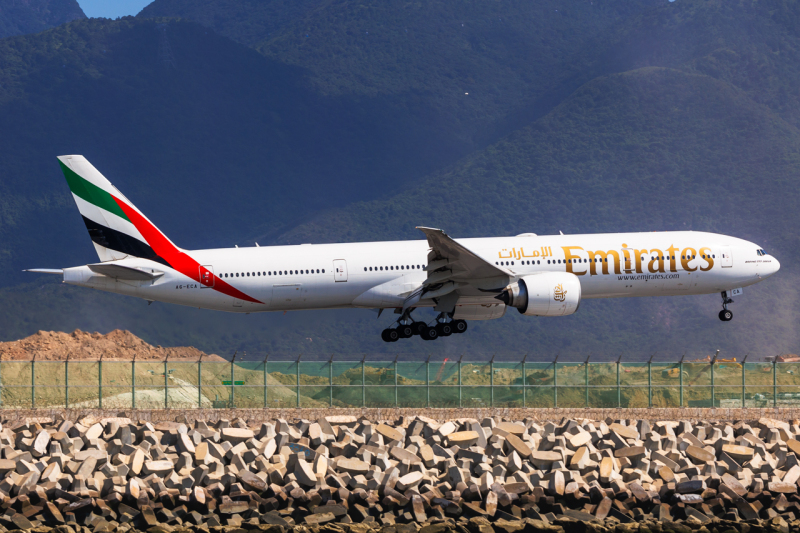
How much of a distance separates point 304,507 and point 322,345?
393 ft

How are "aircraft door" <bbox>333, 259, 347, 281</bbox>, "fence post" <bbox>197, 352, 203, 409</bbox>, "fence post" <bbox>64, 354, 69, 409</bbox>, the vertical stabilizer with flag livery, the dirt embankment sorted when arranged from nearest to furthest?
"fence post" <bbox>197, 352, 203, 409</bbox>
"fence post" <bbox>64, 354, 69, 409</bbox>
"aircraft door" <bbox>333, 259, 347, 281</bbox>
the vertical stabilizer with flag livery
the dirt embankment

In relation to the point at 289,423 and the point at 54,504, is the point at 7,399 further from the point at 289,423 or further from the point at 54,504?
the point at 289,423

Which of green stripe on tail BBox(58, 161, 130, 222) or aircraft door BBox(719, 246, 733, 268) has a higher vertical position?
green stripe on tail BBox(58, 161, 130, 222)

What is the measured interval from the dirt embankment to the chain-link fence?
18724 millimetres

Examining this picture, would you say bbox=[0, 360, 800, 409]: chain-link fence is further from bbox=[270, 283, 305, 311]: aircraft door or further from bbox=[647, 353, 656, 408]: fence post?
bbox=[270, 283, 305, 311]: aircraft door

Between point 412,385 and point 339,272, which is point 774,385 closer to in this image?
point 412,385

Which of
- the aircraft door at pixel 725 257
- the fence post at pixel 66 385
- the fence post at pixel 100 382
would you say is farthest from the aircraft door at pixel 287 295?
the aircraft door at pixel 725 257

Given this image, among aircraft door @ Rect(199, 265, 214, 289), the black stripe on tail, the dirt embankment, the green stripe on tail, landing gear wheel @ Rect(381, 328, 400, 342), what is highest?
the green stripe on tail

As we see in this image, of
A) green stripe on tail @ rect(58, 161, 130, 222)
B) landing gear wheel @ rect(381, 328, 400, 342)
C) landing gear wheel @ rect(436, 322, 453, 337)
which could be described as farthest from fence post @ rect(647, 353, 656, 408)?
green stripe on tail @ rect(58, 161, 130, 222)

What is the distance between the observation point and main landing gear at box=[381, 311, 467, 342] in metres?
53.8

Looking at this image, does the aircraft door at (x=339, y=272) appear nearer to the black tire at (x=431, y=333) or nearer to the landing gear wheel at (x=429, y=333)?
the landing gear wheel at (x=429, y=333)

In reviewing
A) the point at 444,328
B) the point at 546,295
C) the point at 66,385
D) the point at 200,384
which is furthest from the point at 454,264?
the point at 66,385

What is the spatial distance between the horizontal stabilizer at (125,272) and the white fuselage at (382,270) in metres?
0.30

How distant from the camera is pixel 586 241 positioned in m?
54.1
